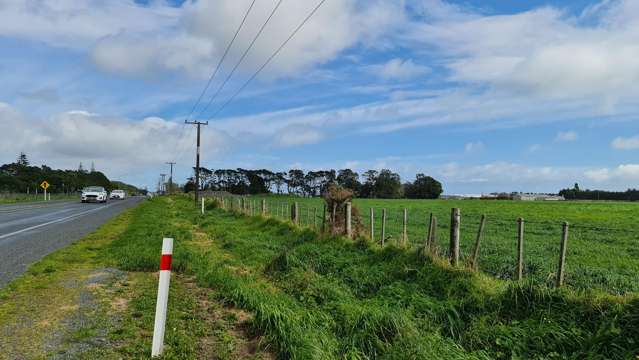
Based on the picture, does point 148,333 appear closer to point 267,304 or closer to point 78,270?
point 267,304

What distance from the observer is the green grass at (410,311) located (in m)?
5.15

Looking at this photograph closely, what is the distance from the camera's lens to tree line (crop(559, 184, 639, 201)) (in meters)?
126

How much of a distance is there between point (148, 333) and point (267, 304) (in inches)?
66.8

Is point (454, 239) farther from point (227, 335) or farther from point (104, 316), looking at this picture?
point (104, 316)

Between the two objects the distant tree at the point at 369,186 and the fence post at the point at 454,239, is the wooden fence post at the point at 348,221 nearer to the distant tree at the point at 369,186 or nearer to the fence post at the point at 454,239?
the fence post at the point at 454,239

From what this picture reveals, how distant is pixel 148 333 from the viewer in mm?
5629

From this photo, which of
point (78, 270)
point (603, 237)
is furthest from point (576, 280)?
point (603, 237)

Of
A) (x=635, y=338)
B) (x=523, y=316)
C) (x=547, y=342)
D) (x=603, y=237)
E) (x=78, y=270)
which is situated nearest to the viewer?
(x=635, y=338)

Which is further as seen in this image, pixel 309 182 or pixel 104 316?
pixel 309 182

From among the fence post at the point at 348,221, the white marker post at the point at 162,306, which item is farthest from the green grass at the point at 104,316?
the fence post at the point at 348,221

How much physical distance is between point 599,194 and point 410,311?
153m

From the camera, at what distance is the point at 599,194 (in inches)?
5438

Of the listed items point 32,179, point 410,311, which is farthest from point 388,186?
point 410,311

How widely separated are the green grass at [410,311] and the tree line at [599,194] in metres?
136
